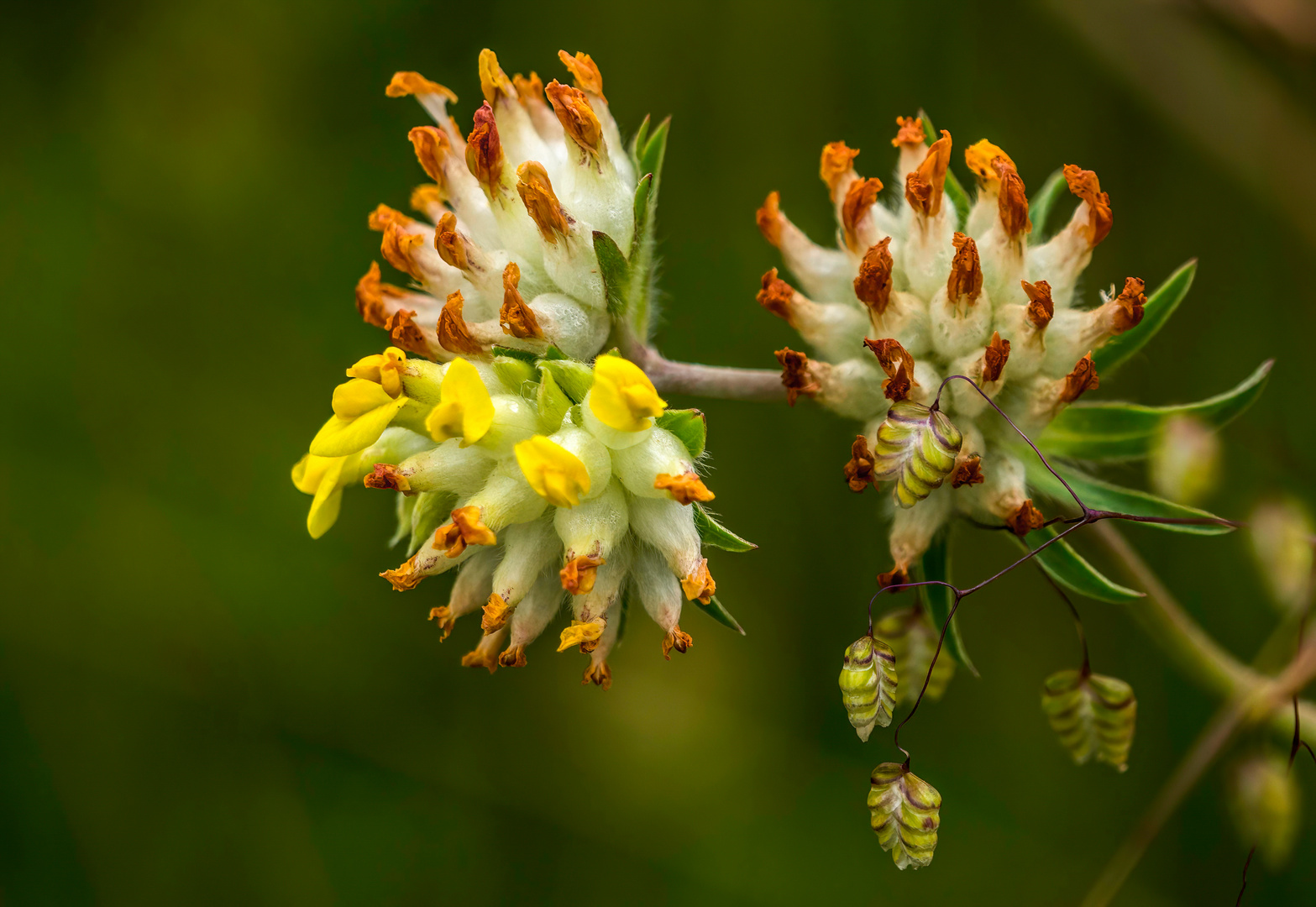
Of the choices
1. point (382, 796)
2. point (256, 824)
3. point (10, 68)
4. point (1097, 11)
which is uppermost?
point (1097, 11)

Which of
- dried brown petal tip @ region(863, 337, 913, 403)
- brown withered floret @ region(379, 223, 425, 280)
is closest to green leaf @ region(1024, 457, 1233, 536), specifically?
dried brown petal tip @ region(863, 337, 913, 403)

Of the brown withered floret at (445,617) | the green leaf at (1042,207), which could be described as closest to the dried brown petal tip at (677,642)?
the brown withered floret at (445,617)

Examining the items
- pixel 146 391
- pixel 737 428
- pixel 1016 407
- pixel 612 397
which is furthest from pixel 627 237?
pixel 146 391

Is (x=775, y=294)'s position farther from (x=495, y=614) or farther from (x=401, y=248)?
(x=495, y=614)

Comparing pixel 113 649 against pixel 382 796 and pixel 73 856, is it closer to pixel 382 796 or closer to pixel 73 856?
pixel 73 856

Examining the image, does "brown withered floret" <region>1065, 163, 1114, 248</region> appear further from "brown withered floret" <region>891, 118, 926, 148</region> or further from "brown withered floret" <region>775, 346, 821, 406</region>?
"brown withered floret" <region>775, 346, 821, 406</region>

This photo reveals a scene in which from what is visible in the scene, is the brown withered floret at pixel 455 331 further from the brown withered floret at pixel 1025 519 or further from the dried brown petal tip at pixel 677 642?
the brown withered floret at pixel 1025 519
